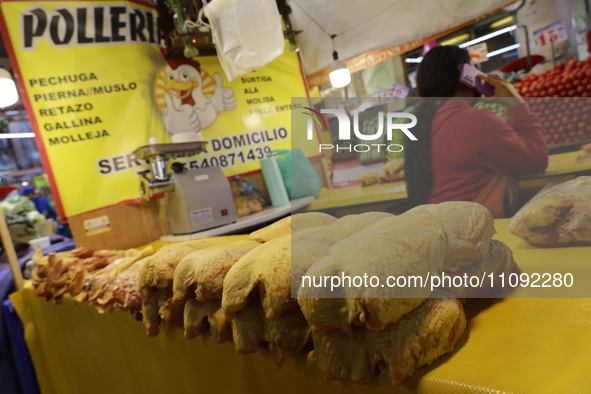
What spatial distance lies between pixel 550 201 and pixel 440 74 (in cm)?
101

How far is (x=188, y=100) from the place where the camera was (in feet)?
11.6

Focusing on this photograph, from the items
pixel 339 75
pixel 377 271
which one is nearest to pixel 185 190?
pixel 339 75

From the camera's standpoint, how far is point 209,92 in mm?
3662

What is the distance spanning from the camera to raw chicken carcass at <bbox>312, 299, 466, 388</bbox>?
0.63 m

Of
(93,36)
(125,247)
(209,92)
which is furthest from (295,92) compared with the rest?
(125,247)

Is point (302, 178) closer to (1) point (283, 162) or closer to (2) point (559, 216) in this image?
(2) point (559, 216)

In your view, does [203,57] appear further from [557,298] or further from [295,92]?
[557,298]

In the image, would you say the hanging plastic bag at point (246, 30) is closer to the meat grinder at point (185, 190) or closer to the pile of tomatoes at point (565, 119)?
the meat grinder at point (185, 190)

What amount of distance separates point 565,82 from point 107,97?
3.41 meters

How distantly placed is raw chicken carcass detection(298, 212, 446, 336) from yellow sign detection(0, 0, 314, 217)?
2853mm

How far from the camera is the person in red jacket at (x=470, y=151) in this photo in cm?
62

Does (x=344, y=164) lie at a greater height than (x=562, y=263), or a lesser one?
greater

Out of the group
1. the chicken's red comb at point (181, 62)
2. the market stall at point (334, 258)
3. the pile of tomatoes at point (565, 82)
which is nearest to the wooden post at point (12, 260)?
the market stall at point (334, 258)

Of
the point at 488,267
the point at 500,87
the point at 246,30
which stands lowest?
the point at 488,267
